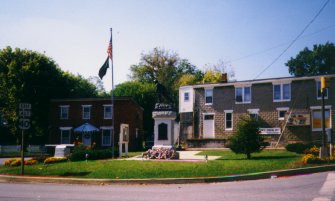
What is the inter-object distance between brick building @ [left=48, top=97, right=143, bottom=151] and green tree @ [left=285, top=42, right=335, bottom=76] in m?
44.0

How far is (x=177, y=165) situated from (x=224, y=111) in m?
21.0

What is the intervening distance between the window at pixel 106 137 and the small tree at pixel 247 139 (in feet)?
78.2

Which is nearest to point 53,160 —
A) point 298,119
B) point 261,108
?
point 261,108

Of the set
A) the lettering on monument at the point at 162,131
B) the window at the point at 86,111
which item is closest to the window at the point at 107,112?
the window at the point at 86,111

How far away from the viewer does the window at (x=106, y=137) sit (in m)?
42.9

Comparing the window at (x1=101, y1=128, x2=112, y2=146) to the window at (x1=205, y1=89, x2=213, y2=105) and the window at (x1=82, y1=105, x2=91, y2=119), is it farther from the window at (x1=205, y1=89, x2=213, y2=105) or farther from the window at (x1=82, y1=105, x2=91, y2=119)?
the window at (x1=205, y1=89, x2=213, y2=105)

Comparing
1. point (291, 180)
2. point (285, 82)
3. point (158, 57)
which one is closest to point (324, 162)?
point (291, 180)

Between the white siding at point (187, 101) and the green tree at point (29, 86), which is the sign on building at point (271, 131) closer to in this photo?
the white siding at point (187, 101)

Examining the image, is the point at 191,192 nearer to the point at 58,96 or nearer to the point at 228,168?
the point at 228,168

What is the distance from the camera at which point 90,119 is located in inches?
1715

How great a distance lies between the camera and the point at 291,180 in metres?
14.0

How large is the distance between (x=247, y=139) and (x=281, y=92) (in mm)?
16802

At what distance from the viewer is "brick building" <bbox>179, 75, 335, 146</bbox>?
34.5 m

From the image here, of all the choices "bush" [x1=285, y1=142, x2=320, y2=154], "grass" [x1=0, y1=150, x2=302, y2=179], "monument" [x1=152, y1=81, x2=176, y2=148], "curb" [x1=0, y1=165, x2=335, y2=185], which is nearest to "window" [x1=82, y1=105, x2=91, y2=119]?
"monument" [x1=152, y1=81, x2=176, y2=148]
